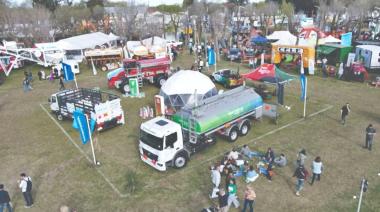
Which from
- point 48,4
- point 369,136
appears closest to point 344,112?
point 369,136

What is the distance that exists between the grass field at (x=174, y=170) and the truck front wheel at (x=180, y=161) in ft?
0.90

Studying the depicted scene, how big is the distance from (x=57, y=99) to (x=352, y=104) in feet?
66.4

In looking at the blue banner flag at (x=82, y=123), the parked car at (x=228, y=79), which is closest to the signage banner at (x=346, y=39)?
the parked car at (x=228, y=79)

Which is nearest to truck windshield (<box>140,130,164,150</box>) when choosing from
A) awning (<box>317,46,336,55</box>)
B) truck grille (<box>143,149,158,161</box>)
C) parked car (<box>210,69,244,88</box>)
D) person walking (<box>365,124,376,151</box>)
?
truck grille (<box>143,149,158,161</box>)

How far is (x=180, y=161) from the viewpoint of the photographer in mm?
14680

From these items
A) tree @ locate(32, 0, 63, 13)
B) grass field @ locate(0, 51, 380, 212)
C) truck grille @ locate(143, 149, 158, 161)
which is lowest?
grass field @ locate(0, 51, 380, 212)

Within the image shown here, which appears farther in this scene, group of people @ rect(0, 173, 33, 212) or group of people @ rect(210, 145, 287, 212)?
group of people @ rect(210, 145, 287, 212)

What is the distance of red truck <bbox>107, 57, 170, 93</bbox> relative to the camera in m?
26.7

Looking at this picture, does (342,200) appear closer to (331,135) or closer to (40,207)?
(331,135)

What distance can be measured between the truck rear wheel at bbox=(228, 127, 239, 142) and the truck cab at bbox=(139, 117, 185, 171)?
10.7ft

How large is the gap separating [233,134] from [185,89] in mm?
A: 4643

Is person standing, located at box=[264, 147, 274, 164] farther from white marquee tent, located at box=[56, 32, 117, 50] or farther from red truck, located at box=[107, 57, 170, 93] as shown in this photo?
white marquee tent, located at box=[56, 32, 117, 50]

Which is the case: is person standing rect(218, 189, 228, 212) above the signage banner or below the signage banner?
below

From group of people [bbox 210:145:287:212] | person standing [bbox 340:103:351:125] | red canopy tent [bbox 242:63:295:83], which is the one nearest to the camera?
group of people [bbox 210:145:287:212]
